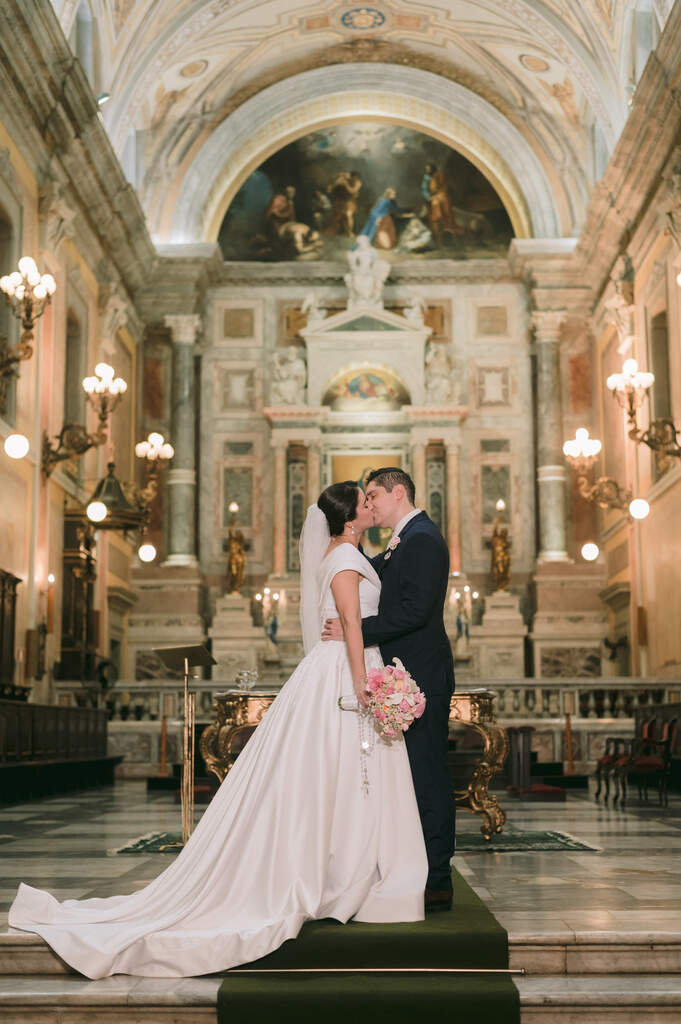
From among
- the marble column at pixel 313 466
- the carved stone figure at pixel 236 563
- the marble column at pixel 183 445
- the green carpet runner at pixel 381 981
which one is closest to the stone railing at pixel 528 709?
the carved stone figure at pixel 236 563

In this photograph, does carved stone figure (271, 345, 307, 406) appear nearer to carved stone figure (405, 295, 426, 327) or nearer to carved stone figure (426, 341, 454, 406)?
carved stone figure (405, 295, 426, 327)

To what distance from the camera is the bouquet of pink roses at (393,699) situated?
16.1 feet

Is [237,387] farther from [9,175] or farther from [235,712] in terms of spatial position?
[235,712]

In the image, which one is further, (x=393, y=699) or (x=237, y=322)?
(x=237, y=322)

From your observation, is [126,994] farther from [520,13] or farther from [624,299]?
[520,13]

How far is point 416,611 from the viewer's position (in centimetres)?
513

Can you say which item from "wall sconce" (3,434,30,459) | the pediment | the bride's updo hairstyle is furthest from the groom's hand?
the pediment

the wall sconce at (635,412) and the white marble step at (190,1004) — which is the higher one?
the wall sconce at (635,412)

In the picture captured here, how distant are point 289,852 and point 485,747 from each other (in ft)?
12.4

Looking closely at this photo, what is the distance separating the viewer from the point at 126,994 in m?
4.38

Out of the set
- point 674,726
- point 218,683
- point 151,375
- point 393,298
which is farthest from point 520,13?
point 674,726

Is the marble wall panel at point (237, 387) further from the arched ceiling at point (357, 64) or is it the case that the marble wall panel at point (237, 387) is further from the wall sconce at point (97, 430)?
the wall sconce at point (97, 430)

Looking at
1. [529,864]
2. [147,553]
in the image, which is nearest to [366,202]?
[147,553]

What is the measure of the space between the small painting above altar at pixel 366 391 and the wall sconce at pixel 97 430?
690 centimetres
